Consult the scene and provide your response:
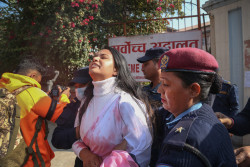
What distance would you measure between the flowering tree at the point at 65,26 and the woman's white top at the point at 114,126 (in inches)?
164

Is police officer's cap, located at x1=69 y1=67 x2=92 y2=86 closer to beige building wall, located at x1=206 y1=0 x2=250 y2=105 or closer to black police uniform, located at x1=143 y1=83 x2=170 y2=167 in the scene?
black police uniform, located at x1=143 y1=83 x2=170 y2=167

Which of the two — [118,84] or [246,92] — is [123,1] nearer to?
[246,92]

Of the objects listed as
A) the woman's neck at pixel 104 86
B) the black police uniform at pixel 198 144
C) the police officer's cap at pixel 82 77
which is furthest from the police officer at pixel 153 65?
the black police uniform at pixel 198 144

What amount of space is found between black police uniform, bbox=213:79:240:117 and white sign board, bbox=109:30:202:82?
1.90 m

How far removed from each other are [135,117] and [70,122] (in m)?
0.72

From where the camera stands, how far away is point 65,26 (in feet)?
17.9

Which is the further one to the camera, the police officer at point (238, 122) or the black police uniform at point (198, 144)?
the police officer at point (238, 122)

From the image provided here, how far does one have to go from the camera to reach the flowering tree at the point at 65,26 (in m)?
5.44

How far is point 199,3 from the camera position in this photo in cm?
462

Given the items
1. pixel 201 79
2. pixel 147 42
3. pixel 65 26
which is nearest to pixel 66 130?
pixel 201 79

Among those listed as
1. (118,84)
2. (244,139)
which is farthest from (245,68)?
(118,84)

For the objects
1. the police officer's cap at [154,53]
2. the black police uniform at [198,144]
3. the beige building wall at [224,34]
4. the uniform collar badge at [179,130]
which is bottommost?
the black police uniform at [198,144]

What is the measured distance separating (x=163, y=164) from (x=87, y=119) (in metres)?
0.73

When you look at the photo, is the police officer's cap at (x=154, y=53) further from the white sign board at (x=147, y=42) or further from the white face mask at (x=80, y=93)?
the white sign board at (x=147, y=42)
